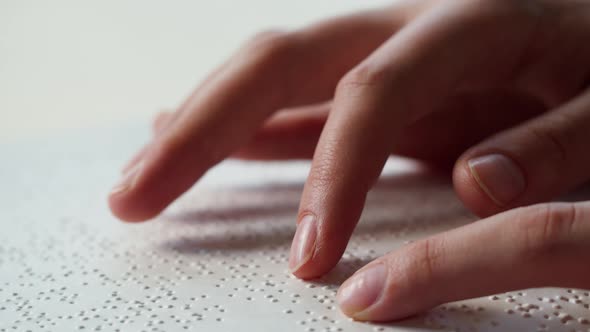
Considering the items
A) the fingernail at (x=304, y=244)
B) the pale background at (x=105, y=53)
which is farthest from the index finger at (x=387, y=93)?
the pale background at (x=105, y=53)

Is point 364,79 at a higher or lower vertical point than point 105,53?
higher

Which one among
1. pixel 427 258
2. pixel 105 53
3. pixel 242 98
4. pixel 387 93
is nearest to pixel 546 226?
pixel 427 258

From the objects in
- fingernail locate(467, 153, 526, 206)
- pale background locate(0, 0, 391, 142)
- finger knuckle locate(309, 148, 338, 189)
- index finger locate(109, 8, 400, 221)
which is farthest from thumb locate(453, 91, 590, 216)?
pale background locate(0, 0, 391, 142)

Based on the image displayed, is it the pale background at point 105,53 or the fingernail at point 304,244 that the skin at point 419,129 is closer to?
the fingernail at point 304,244

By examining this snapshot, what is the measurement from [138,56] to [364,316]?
3.95ft

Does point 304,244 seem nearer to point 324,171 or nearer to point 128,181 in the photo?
point 324,171

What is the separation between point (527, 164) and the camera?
21.6 inches

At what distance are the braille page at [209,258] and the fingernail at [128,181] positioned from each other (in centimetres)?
5

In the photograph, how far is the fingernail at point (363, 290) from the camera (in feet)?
1.40

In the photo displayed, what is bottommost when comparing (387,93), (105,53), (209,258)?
(105,53)

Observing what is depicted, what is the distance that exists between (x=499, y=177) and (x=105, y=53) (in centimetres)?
114

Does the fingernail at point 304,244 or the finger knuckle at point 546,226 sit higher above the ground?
the finger knuckle at point 546,226

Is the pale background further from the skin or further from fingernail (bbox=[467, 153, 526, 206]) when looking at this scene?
fingernail (bbox=[467, 153, 526, 206])

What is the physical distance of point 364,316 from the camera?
43cm
